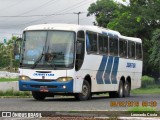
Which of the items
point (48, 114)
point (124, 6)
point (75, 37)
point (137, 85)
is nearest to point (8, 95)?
point (137, 85)

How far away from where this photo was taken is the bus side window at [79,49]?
2191cm

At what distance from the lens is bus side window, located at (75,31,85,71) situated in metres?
21.9

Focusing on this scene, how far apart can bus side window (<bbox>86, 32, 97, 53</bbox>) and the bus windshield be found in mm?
1331

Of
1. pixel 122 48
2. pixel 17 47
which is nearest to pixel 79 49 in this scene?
pixel 17 47

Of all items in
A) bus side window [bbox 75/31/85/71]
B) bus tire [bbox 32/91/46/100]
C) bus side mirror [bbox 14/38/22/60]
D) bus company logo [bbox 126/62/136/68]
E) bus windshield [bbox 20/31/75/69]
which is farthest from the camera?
bus company logo [bbox 126/62/136/68]

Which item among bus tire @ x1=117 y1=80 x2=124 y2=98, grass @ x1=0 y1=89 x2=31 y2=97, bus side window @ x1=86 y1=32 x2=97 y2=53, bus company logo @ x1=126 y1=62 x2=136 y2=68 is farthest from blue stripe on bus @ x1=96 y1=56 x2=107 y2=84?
grass @ x1=0 y1=89 x2=31 y2=97

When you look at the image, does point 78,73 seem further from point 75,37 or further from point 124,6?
point 124,6

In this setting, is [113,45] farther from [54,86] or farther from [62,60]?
[54,86]

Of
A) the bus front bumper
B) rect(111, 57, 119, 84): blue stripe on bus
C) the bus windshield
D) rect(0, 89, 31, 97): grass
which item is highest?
the bus windshield

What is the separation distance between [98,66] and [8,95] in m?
8.50

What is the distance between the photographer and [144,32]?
197 feet

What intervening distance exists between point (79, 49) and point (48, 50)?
4.42 feet

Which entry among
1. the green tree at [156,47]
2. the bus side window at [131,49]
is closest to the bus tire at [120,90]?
the bus side window at [131,49]

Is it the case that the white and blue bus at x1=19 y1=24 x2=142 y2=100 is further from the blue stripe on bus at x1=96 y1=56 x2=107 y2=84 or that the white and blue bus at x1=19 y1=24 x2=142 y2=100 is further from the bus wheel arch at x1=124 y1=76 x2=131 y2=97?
the bus wheel arch at x1=124 y1=76 x2=131 y2=97
